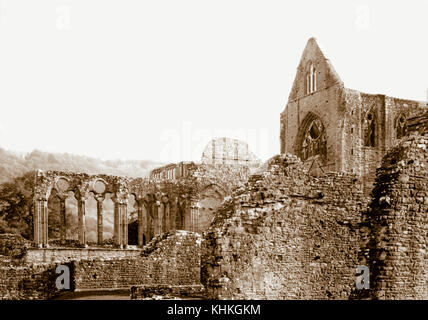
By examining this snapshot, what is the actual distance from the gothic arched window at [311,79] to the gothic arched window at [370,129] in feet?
12.3

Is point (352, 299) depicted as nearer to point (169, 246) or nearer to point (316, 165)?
point (169, 246)

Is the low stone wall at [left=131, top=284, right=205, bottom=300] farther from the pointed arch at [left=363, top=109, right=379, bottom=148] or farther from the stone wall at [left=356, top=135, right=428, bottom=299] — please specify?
the pointed arch at [left=363, top=109, right=379, bottom=148]

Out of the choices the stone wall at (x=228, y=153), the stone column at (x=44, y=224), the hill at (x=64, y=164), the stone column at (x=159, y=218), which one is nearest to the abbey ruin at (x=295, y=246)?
the stone column at (x=44, y=224)

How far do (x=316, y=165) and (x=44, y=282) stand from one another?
24.4 meters

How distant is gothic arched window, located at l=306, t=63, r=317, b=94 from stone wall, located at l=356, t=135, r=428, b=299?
29194 millimetres

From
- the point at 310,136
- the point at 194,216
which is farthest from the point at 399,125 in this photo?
the point at 194,216

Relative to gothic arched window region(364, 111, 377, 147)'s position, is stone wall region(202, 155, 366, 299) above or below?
below

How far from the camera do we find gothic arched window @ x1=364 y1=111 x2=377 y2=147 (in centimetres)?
4353

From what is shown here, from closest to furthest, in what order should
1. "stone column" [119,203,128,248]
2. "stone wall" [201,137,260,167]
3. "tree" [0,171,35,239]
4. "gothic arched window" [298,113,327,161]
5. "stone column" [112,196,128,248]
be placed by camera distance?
"stone column" [112,196,128,248]
"stone column" [119,203,128,248]
"gothic arched window" [298,113,327,161]
"tree" [0,171,35,239]
"stone wall" [201,137,260,167]

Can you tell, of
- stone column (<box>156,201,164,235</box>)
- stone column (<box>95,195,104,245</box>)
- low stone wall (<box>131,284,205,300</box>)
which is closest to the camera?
low stone wall (<box>131,284,205,300</box>)

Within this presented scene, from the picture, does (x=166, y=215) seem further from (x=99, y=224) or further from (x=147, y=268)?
(x=147, y=268)

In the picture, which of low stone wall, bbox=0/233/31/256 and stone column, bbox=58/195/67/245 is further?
stone column, bbox=58/195/67/245

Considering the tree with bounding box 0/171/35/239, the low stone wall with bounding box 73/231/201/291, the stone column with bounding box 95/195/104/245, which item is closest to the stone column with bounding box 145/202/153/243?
the stone column with bounding box 95/195/104/245
